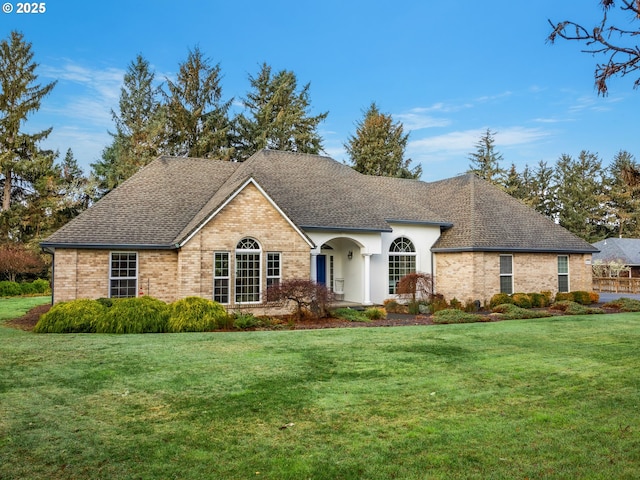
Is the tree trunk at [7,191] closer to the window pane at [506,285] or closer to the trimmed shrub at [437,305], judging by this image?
the trimmed shrub at [437,305]

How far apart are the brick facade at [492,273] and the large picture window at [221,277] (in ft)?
34.8

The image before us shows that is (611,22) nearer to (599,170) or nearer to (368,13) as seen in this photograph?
(368,13)

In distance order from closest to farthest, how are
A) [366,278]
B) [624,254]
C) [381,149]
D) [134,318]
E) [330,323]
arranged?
[134,318], [330,323], [366,278], [624,254], [381,149]

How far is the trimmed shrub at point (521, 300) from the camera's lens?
20531 millimetres

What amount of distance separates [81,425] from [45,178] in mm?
37327

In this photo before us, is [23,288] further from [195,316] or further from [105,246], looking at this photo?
[195,316]

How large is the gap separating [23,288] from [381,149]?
33.2 metres

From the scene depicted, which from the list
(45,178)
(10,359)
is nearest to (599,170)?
(45,178)

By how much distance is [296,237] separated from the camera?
717 inches

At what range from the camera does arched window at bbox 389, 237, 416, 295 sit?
2255 centimetres

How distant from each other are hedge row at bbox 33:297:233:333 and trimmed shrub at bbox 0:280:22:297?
1801cm

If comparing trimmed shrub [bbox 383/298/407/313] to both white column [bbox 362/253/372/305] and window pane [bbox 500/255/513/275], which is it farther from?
window pane [bbox 500/255/513/275]

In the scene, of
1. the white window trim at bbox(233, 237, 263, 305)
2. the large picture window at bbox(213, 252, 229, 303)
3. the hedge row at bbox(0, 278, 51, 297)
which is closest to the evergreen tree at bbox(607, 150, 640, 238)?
the white window trim at bbox(233, 237, 263, 305)

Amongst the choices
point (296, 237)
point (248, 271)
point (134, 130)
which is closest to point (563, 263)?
point (296, 237)
